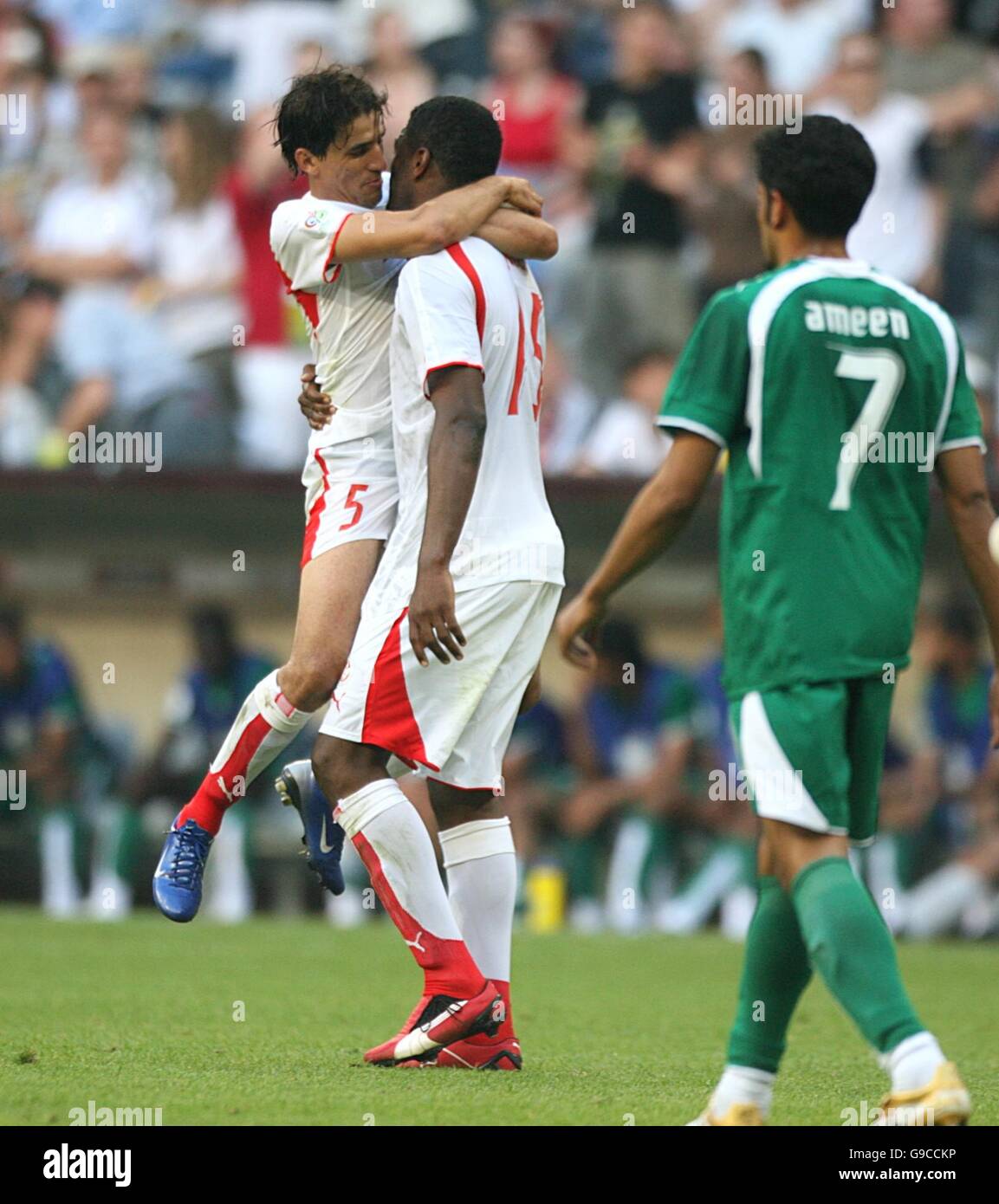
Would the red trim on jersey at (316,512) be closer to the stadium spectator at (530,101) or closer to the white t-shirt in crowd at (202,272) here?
the white t-shirt in crowd at (202,272)

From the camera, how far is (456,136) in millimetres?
5238

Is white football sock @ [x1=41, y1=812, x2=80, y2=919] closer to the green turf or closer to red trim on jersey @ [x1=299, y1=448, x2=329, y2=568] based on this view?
the green turf

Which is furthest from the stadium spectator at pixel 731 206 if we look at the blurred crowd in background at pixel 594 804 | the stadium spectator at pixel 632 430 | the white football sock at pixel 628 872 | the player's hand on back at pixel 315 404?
the player's hand on back at pixel 315 404

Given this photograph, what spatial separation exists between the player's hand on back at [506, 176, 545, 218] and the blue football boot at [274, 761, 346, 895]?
5.26ft

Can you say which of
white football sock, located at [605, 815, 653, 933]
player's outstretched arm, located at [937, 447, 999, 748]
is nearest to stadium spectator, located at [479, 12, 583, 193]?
white football sock, located at [605, 815, 653, 933]

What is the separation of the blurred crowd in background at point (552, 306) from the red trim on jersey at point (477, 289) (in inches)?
264

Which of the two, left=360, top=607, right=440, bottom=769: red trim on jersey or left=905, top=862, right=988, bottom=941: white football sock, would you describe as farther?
left=905, top=862, right=988, bottom=941: white football sock

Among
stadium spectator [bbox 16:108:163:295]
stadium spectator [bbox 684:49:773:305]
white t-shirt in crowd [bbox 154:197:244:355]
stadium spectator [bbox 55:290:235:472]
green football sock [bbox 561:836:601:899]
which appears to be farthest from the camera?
stadium spectator [bbox 16:108:163:295]

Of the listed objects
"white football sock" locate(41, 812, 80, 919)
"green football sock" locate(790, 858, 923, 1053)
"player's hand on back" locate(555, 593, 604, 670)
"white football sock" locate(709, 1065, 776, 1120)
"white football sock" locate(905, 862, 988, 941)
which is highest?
"player's hand on back" locate(555, 593, 604, 670)

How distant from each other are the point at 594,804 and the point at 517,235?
7.46 meters

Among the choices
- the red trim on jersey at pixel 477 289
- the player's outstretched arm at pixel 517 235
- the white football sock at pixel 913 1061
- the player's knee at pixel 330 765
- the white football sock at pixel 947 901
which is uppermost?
the player's outstretched arm at pixel 517 235

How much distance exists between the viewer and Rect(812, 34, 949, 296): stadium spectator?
13.0m

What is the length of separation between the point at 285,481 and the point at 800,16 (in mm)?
5403

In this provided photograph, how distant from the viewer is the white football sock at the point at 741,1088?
3.95 m
